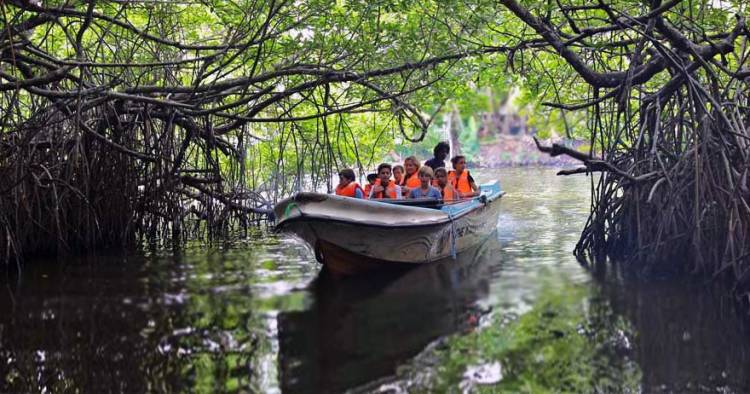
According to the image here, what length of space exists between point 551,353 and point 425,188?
13.0 ft

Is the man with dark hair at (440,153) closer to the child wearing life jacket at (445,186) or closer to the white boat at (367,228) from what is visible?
the child wearing life jacket at (445,186)

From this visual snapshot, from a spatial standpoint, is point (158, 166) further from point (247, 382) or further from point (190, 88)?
point (247, 382)

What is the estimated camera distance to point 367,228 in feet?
24.0

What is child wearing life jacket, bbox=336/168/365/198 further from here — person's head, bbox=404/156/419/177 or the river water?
person's head, bbox=404/156/419/177

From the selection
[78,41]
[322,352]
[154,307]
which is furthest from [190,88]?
[322,352]

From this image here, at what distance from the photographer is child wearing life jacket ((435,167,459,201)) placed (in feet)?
30.7

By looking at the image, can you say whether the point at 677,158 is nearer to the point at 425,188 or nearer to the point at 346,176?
the point at 425,188

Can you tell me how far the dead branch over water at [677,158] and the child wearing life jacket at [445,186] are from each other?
1836 millimetres

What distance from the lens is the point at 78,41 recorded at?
21.4ft

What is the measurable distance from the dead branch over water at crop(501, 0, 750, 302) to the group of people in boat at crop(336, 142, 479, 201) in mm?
1829

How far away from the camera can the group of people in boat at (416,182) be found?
28.4 ft

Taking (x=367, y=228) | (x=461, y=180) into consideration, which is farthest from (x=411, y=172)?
(x=367, y=228)

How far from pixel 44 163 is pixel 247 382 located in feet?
15.2

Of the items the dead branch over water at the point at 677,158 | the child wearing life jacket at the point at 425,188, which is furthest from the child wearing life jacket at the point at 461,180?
the dead branch over water at the point at 677,158
